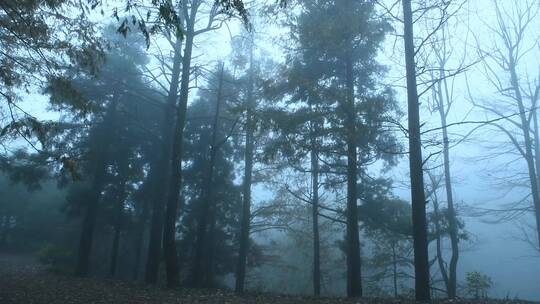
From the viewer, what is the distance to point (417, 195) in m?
9.44

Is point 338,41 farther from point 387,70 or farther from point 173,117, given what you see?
point 173,117

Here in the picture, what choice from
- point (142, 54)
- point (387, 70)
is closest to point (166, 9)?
point (387, 70)

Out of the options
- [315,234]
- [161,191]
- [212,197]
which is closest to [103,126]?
[161,191]

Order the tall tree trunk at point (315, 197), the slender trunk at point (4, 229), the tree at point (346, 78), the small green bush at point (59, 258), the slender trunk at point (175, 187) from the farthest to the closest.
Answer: the slender trunk at point (4, 229), the small green bush at point (59, 258), the slender trunk at point (175, 187), the tall tree trunk at point (315, 197), the tree at point (346, 78)

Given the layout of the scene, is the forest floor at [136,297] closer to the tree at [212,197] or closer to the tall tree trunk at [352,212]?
the tall tree trunk at [352,212]

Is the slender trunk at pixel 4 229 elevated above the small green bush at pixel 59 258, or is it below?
above

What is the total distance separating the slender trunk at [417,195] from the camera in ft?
30.6

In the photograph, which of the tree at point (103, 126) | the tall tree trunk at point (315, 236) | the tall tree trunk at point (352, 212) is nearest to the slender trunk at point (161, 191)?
the tree at point (103, 126)

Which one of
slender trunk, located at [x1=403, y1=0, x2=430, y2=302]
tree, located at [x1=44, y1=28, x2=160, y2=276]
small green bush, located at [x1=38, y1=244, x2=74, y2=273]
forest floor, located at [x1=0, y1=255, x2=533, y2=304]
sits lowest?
forest floor, located at [x1=0, y1=255, x2=533, y2=304]

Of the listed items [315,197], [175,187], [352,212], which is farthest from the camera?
[315,197]

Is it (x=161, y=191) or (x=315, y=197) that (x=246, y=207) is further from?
(x=161, y=191)

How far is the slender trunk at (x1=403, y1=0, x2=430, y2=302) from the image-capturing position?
9.34m

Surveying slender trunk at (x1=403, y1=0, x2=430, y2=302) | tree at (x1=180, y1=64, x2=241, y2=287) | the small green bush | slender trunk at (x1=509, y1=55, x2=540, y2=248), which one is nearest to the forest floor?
slender trunk at (x1=403, y1=0, x2=430, y2=302)

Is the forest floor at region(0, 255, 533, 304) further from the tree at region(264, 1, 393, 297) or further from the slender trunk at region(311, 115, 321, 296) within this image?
the slender trunk at region(311, 115, 321, 296)
